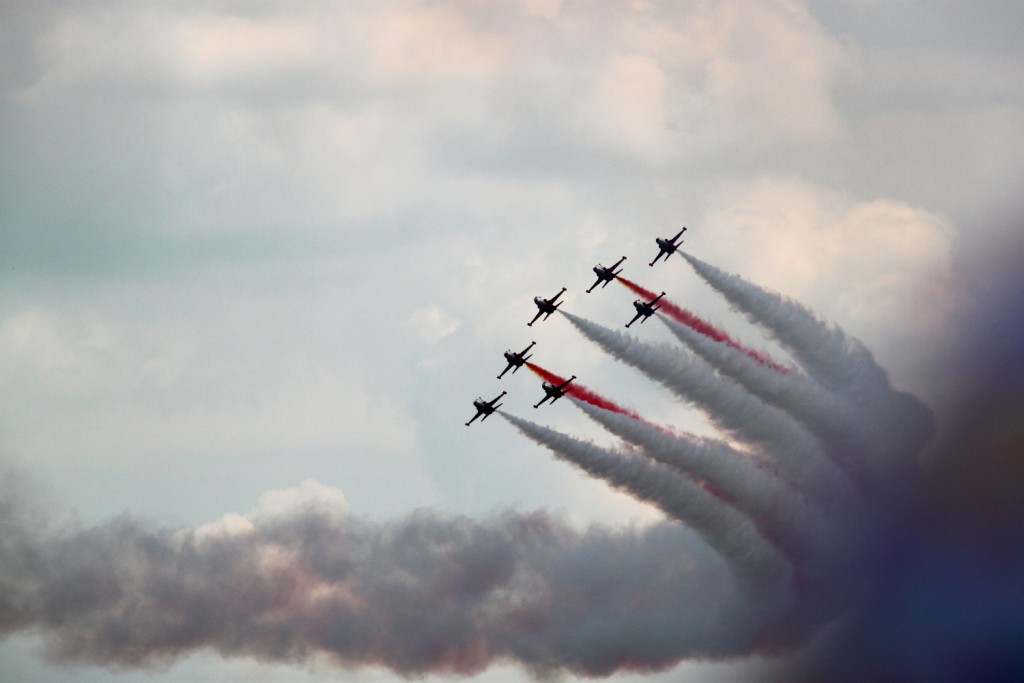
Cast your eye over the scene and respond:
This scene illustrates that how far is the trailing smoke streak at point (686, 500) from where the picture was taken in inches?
3051

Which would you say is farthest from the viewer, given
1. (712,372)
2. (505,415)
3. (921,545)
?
(921,545)

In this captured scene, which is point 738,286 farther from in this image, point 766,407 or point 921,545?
point 921,545

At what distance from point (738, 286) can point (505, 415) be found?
15264 mm

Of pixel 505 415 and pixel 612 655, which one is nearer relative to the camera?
pixel 505 415

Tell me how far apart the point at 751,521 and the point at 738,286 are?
12.3m

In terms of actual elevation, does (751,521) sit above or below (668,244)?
below

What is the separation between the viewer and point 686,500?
78.9m

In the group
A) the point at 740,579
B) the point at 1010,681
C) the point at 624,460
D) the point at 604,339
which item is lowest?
the point at 1010,681

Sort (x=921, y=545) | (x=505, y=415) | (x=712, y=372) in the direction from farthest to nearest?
(x=921, y=545) < (x=712, y=372) < (x=505, y=415)

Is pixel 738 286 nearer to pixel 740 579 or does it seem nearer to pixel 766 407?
pixel 766 407

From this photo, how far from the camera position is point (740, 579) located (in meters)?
81.8

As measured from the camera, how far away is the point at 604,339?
80.2m

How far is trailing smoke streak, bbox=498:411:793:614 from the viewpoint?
77.5m

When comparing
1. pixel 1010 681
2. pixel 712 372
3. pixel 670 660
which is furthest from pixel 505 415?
pixel 1010 681
